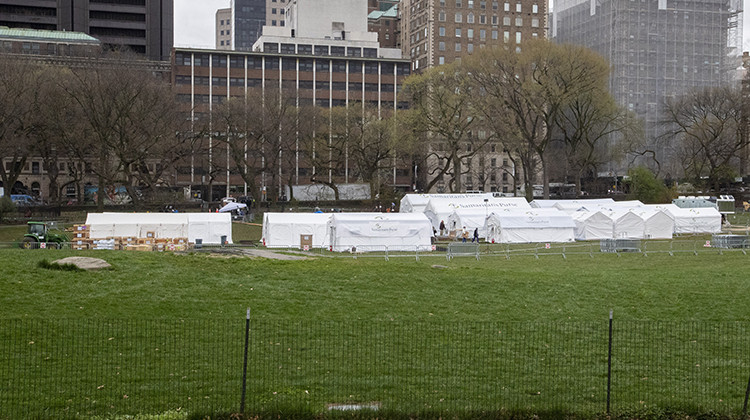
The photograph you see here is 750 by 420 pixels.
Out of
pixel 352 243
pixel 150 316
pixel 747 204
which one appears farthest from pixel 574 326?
pixel 747 204

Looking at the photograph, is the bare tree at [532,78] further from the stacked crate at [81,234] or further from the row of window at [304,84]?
the row of window at [304,84]

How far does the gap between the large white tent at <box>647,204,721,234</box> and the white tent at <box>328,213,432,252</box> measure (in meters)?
22.4

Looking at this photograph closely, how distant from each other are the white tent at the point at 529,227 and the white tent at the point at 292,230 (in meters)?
12.5

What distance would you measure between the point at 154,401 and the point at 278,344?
13.0 feet

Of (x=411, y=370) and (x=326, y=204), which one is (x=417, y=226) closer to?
(x=326, y=204)

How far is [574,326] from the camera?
1917 centimetres

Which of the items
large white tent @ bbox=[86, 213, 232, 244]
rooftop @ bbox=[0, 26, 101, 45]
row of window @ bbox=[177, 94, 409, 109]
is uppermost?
rooftop @ bbox=[0, 26, 101, 45]

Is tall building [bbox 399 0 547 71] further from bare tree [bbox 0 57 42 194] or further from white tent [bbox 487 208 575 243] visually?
white tent [bbox 487 208 575 243]

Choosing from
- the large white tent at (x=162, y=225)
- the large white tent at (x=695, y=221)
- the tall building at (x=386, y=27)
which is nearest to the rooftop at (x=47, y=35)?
the tall building at (x=386, y=27)

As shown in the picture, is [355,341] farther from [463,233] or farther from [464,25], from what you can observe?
[464,25]

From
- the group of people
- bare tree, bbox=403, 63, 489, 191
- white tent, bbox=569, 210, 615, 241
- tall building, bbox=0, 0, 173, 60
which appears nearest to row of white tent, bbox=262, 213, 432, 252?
the group of people

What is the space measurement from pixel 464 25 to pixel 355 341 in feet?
429

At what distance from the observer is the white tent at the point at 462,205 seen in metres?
63.4

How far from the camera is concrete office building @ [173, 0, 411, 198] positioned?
125938mm
